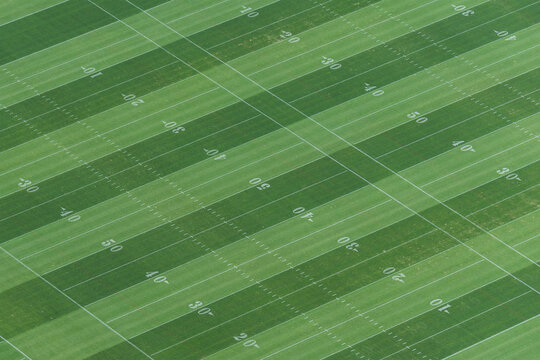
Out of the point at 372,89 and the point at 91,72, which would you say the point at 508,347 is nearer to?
the point at 372,89

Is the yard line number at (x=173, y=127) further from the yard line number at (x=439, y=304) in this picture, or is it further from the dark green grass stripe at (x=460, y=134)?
the yard line number at (x=439, y=304)

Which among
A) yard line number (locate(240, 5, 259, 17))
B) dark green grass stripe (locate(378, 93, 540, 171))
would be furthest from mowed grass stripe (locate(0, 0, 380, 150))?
dark green grass stripe (locate(378, 93, 540, 171))

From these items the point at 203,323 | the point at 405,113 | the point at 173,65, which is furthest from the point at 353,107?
the point at 203,323

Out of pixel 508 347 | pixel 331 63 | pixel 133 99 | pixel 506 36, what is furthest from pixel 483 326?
pixel 133 99

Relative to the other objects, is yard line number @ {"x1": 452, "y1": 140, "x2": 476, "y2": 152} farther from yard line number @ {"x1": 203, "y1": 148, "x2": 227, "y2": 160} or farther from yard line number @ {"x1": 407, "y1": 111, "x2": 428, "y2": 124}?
yard line number @ {"x1": 203, "y1": 148, "x2": 227, "y2": 160}

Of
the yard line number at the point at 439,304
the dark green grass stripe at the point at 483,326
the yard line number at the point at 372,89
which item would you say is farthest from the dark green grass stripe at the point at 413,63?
the dark green grass stripe at the point at 483,326

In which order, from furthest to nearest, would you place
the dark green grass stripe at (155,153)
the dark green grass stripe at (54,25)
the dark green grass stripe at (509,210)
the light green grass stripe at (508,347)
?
the dark green grass stripe at (54,25), the dark green grass stripe at (155,153), the dark green grass stripe at (509,210), the light green grass stripe at (508,347)

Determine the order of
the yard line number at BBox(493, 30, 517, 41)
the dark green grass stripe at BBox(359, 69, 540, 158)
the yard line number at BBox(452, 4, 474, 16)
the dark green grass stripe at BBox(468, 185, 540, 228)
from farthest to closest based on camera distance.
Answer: the yard line number at BBox(452, 4, 474, 16), the yard line number at BBox(493, 30, 517, 41), the dark green grass stripe at BBox(359, 69, 540, 158), the dark green grass stripe at BBox(468, 185, 540, 228)
